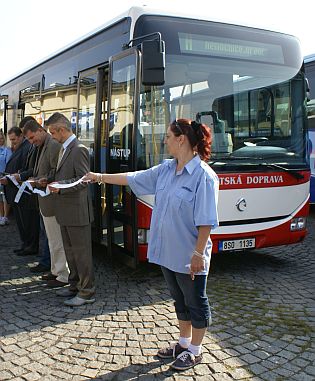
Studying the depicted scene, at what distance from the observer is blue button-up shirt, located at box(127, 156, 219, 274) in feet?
9.89

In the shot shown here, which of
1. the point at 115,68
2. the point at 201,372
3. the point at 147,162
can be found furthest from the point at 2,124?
the point at 201,372

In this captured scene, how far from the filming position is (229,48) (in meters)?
5.50

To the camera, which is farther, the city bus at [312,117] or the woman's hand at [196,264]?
the city bus at [312,117]

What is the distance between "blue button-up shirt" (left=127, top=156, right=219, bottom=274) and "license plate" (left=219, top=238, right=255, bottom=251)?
2215 mm

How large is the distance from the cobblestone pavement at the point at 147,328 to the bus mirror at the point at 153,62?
2.38 meters

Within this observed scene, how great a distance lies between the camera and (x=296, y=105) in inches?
233

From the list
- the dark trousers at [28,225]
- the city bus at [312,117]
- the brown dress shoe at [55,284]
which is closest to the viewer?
the brown dress shoe at [55,284]

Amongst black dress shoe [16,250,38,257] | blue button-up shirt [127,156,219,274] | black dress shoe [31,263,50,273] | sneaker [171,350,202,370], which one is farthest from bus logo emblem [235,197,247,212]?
black dress shoe [16,250,38,257]

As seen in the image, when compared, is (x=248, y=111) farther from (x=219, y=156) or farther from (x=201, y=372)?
(x=201, y=372)

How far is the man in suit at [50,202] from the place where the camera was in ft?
16.2

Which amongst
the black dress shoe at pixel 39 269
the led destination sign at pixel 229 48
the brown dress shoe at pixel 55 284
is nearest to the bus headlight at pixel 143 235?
the brown dress shoe at pixel 55 284

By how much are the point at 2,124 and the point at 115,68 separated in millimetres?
6831

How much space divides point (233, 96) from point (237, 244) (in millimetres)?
1854

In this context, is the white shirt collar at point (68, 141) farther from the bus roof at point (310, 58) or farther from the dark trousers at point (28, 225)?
the bus roof at point (310, 58)
